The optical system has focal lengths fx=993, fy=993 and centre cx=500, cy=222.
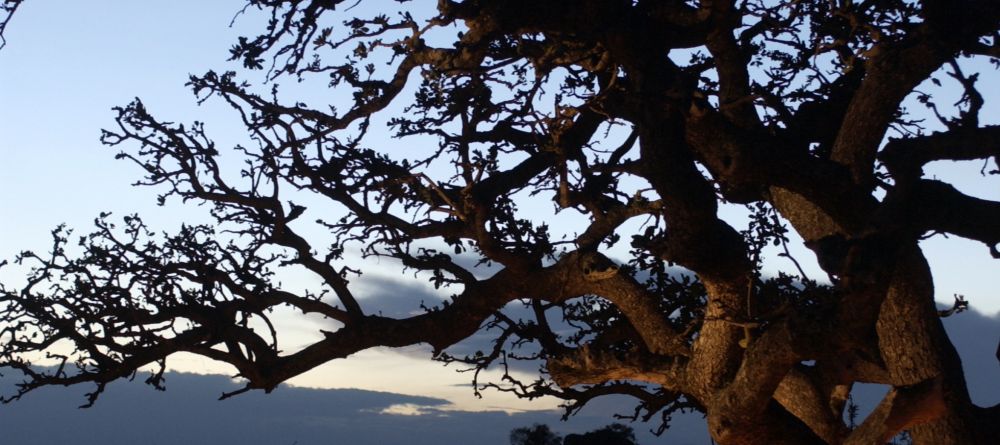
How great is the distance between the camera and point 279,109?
10406 millimetres

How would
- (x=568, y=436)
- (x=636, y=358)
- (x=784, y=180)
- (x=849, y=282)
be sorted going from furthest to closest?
(x=568, y=436) → (x=636, y=358) → (x=784, y=180) → (x=849, y=282)

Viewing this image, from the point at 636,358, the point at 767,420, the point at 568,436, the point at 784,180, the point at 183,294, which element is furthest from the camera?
the point at 568,436

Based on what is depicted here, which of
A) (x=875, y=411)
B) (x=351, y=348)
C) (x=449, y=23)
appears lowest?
(x=875, y=411)

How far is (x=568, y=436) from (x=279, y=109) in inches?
320

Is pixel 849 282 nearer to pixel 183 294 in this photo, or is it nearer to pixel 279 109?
pixel 279 109

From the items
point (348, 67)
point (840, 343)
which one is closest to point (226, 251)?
point (348, 67)

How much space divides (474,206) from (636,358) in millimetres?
2226

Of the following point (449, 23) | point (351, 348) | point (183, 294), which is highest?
point (449, 23)

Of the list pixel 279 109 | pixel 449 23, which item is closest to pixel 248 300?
pixel 279 109

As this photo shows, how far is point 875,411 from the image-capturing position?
6828 mm

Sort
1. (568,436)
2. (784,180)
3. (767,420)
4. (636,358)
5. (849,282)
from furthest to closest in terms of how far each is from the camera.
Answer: (568,436), (636,358), (767,420), (784,180), (849,282)

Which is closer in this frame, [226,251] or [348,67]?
[348,67]

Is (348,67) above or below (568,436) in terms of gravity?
above

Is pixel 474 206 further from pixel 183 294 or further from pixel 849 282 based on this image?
pixel 849 282
